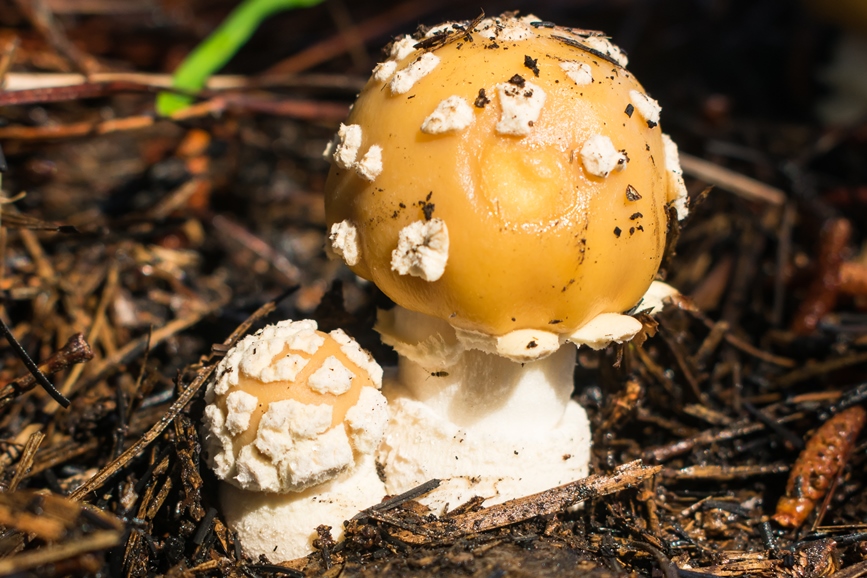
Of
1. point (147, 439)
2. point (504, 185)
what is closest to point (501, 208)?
point (504, 185)

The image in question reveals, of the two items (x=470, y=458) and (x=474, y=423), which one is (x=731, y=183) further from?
(x=470, y=458)

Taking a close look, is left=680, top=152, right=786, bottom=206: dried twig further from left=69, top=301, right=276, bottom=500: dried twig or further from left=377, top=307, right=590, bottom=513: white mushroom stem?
left=69, top=301, right=276, bottom=500: dried twig

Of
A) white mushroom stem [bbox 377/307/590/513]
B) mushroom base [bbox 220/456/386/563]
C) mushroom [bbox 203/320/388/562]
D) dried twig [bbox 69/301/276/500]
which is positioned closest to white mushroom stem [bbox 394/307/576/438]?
white mushroom stem [bbox 377/307/590/513]

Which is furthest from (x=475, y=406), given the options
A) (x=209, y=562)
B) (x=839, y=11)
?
(x=839, y=11)

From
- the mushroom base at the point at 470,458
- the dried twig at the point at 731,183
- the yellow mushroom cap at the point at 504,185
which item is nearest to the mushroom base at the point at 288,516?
the mushroom base at the point at 470,458

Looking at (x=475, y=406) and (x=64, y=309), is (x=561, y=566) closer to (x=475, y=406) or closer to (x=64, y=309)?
(x=475, y=406)

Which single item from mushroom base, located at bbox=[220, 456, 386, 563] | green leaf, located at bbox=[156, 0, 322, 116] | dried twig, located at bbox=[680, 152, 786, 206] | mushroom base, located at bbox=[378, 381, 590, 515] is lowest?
mushroom base, located at bbox=[220, 456, 386, 563]

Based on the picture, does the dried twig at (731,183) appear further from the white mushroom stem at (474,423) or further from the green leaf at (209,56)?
the green leaf at (209,56)
